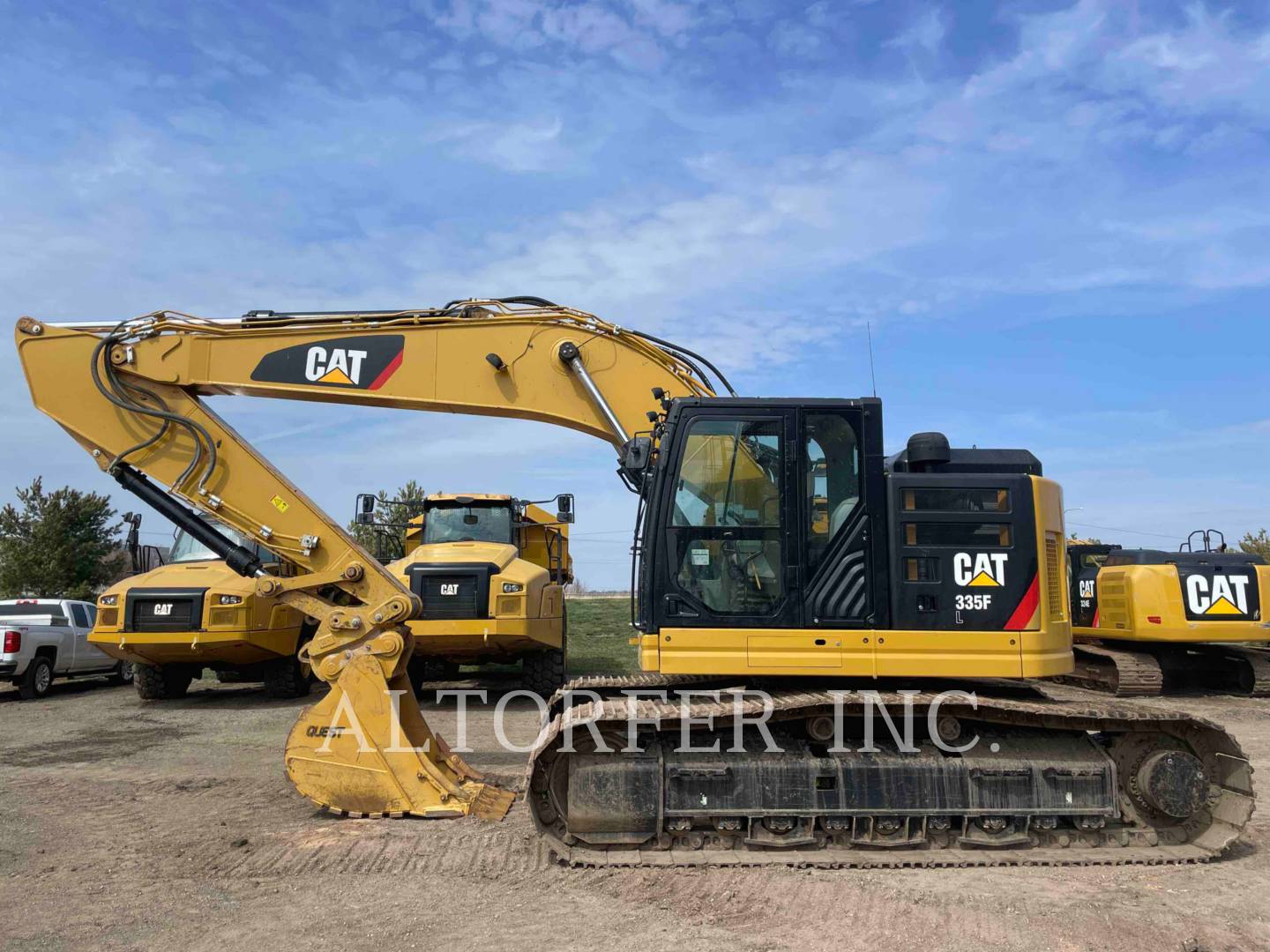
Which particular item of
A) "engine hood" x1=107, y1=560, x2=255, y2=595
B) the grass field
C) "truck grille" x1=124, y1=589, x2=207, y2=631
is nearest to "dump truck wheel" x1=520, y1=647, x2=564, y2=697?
the grass field

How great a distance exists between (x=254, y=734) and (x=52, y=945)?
6631mm

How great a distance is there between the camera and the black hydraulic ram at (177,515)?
7.46 metres

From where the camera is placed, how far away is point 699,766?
6.22 m

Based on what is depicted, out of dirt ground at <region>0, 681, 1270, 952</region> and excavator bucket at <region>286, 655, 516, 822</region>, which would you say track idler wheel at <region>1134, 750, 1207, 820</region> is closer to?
dirt ground at <region>0, 681, 1270, 952</region>

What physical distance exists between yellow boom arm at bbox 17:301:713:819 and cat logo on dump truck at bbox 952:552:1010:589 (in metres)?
2.34

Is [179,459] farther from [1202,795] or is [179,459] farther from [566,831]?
[1202,795]

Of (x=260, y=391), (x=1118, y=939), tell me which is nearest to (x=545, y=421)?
(x=260, y=391)

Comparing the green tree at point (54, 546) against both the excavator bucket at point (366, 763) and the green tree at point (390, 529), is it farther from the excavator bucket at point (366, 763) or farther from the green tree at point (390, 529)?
the excavator bucket at point (366, 763)

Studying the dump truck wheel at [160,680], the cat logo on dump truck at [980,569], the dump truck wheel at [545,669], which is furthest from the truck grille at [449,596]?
the cat logo on dump truck at [980,569]

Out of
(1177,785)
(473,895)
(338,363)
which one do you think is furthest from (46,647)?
(1177,785)

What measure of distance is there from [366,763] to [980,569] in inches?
176

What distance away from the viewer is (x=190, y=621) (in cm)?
1317

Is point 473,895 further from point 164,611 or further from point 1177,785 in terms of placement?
point 164,611

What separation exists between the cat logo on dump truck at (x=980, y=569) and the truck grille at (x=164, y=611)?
1060cm
